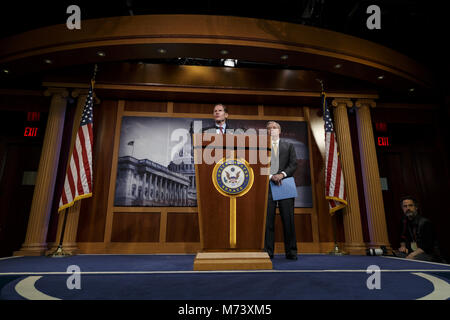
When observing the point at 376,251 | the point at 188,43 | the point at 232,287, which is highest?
the point at 188,43

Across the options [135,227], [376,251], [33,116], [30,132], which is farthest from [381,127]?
[30,132]

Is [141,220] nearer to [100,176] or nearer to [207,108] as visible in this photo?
[100,176]

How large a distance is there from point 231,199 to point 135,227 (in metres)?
2.83

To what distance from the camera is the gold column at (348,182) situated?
409 centimetres

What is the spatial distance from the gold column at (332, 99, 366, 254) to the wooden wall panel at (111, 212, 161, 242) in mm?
3094

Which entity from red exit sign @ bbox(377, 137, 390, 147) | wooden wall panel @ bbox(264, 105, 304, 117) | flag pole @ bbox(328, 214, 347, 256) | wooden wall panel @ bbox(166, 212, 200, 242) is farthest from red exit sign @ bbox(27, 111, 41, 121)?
red exit sign @ bbox(377, 137, 390, 147)

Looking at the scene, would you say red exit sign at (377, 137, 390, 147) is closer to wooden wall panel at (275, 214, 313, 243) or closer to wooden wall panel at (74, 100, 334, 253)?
wooden wall panel at (74, 100, 334, 253)

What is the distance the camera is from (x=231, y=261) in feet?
5.89

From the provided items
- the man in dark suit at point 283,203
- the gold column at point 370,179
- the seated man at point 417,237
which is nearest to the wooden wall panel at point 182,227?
the man in dark suit at point 283,203

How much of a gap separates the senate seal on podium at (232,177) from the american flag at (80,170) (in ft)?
8.72

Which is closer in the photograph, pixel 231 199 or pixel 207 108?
pixel 231 199

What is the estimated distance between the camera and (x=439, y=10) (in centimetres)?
407

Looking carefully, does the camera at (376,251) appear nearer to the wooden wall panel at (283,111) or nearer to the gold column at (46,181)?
the wooden wall panel at (283,111)
